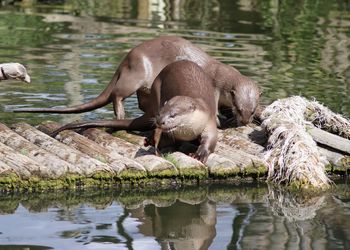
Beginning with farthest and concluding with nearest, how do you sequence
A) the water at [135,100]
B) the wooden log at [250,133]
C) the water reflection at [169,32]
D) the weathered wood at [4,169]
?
the water reflection at [169,32]
the wooden log at [250,133]
the weathered wood at [4,169]
the water at [135,100]

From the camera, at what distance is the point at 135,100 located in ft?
29.0

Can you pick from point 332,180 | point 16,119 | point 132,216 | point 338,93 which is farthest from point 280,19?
point 132,216

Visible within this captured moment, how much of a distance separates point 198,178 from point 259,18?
36.0ft

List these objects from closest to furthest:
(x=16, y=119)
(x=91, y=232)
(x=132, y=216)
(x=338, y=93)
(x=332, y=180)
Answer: (x=91, y=232) → (x=132, y=216) → (x=332, y=180) → (x=16, y=119) → (x=338, y=93)

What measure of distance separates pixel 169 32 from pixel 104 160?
8252 millimetres

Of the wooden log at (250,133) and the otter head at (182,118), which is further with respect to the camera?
the wooden log at (250,133)

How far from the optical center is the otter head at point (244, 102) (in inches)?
283

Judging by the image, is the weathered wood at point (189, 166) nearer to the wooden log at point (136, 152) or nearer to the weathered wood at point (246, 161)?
the wooden log at point (136, 152)

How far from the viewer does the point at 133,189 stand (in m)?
6.06

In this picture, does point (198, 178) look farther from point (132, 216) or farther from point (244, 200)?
point (132, 216)

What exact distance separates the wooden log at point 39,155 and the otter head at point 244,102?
1.58 metres

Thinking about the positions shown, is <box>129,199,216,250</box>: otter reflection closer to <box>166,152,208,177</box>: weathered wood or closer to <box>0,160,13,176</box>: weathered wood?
<box>166,152,208,177</box>: weathered wood

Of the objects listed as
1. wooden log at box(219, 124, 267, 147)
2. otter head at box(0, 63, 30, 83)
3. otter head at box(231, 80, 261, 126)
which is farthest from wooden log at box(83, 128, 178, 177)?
otter head at box(231, 80, 261, 126)

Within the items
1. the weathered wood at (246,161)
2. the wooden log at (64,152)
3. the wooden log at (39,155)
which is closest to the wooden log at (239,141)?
the weathered wood at (246,161)
